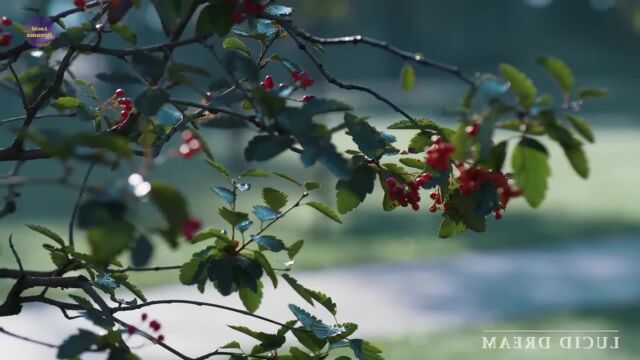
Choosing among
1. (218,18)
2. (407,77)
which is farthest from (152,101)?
(407,77)

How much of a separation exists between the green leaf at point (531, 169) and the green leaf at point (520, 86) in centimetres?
6

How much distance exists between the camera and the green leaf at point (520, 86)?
1.59m

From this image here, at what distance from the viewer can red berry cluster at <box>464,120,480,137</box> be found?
1.60 m

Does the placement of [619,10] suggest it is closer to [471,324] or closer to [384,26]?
[384,26]

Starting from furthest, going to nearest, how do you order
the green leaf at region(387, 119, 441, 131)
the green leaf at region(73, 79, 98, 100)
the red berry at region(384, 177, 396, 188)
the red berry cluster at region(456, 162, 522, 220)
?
the green leaf at region(73, 79, 98, 100) → the red berry at region(384, 177, 396, 188) → the green leaf at region(387, 119, 441, 131) → the red berry cluster at region(456, 162, 522, 220)

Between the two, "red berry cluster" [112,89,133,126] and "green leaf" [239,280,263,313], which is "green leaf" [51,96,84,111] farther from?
"green leaf" [239,280,263,313]

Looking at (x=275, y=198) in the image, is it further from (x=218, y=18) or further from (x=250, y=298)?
(x=218, y=18)

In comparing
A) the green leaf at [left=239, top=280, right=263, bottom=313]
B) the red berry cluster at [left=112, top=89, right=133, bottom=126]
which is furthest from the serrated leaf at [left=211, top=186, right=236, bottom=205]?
the red berry cluster at [left=112, top=89, right=133, bottom=126]

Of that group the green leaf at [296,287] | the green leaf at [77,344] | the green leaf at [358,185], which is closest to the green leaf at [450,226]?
the green leaf at [358,185]

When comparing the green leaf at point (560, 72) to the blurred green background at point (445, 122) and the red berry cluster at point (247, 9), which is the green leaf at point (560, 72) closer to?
the blurred green background at point (445, 122)

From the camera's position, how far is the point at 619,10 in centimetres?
4409

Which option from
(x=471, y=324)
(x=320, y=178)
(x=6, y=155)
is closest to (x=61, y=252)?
(x=6, y=155)

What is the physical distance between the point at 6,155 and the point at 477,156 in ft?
3.42

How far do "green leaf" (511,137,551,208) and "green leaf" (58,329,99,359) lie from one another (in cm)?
71
